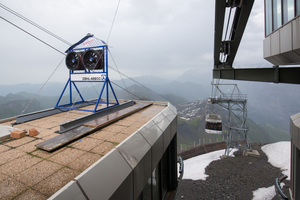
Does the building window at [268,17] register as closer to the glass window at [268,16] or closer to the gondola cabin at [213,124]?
the glass window at [268,16]

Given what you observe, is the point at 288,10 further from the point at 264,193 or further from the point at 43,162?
the point at 264,193

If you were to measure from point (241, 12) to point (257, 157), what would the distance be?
25.2m

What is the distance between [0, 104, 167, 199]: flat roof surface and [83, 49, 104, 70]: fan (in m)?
4.29

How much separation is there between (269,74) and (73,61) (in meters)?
11.7

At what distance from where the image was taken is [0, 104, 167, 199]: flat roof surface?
9.00 feet

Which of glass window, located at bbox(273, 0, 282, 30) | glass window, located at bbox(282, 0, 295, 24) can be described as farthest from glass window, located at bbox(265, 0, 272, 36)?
glass window, located at bbox(282, 0, 295, 24)

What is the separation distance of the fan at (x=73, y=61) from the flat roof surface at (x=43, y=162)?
4.54m

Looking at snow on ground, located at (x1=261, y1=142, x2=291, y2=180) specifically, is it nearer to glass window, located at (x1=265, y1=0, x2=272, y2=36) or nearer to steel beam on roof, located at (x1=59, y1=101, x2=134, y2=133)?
glass window, located at (x1=265, y1=0, x2=272, y2=36)

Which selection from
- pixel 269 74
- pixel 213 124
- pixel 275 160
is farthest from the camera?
pixel 213 124

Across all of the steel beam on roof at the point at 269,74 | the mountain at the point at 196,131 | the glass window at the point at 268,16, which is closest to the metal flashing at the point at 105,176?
the steel beam on roof at the point at 269,74

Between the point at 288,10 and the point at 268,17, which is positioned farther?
the point at 268,17

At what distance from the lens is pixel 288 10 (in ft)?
29.1

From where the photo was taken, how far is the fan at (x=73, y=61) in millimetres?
9043

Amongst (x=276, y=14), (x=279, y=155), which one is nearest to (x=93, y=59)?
(x=276, y=14)
